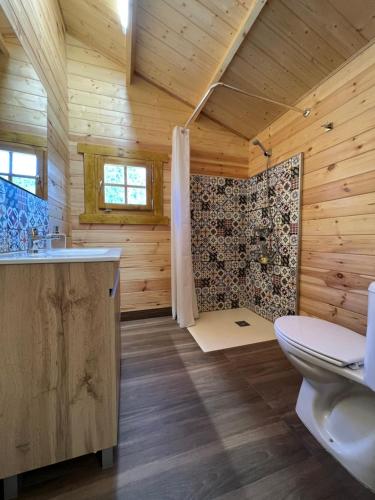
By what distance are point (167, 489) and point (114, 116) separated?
2.80 m

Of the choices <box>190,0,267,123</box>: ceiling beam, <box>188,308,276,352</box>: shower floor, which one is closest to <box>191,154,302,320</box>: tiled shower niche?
<box>188,308,276,352</box>: shower floor

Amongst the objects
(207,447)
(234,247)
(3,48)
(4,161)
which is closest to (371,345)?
(207,447)

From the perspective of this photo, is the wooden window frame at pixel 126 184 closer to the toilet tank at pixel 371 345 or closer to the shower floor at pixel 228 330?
the shower floor at pixel 228 330

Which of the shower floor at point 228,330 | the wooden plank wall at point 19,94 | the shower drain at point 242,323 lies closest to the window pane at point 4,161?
the wooden plank wall at point 19,94

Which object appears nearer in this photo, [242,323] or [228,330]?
[228,330]

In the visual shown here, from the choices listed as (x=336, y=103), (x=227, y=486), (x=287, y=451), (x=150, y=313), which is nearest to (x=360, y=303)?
(x=287, y=451)

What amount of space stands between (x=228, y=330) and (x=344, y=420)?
1.17m

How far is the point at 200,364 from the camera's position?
5.02ft

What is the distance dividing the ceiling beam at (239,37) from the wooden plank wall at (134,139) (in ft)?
2.12

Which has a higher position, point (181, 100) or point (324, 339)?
point (181, 100)

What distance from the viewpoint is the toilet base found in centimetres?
81

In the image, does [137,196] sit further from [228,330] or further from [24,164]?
[228,330]

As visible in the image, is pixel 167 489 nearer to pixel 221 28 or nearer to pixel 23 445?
pixel 23 445

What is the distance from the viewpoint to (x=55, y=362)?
74 cm
